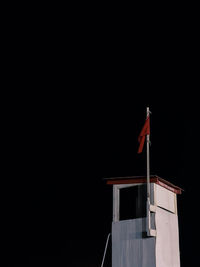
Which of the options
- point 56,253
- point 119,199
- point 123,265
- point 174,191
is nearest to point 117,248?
point 123,265

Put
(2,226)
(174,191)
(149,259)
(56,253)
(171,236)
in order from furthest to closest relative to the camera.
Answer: (2,226) → (56,253) → (174,191) → (171,236) → (149,259)

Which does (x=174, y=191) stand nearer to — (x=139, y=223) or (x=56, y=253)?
(x=139, y=223)

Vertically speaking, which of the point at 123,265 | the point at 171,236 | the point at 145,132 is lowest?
the point at 123,265

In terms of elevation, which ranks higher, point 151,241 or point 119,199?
point 119,199

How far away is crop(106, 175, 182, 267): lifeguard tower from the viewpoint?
1229cm

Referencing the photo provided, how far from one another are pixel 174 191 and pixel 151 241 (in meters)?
2.59

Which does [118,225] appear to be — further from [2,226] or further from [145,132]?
[2,226]

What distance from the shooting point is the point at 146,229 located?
39.9 ft

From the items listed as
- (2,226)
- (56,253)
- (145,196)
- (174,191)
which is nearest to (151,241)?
(145,196)

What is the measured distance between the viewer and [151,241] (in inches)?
484

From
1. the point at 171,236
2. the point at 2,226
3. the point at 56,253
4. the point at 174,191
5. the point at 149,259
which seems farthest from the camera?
the point at 2,226

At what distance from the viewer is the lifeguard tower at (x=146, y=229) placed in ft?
40.3

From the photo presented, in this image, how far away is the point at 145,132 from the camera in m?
13.6

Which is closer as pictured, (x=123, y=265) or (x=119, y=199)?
(x=123, y=265)
